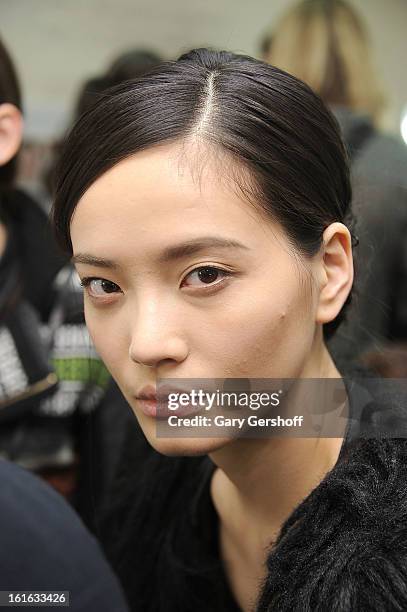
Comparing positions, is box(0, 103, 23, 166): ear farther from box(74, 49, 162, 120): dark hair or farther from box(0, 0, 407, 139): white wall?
box(0, 0, 407, 139): white wall

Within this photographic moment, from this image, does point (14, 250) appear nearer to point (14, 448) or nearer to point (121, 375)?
point (14, 448)

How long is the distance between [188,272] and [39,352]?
27.6 inches

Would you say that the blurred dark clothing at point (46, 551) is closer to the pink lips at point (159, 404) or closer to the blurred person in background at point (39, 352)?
the pink lips at point (159, 404)

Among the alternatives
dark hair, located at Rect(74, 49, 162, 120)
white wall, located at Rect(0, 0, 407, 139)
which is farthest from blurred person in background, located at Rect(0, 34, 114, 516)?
white wall, located at Rect(0, 0, 407, 139)

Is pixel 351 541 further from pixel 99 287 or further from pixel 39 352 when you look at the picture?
pixel 39 352

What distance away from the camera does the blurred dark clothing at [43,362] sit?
1507 millimetres

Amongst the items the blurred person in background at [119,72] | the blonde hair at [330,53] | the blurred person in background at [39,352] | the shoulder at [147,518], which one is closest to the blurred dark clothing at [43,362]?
the blurred person in background at [39,352]

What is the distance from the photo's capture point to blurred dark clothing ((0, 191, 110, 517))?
4.94ft

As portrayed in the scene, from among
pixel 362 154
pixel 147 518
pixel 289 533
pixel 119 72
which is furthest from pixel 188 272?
pixel 119 72

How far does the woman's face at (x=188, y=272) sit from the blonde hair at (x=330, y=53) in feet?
3.46

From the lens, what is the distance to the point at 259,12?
2648 mm

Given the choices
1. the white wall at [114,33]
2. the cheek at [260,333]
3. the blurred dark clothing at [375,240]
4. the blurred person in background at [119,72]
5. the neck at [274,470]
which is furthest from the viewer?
the white wall at [114,33]

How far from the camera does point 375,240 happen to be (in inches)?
54.2

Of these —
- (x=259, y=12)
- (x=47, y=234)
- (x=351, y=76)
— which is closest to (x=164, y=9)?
(x=259, y=12)
